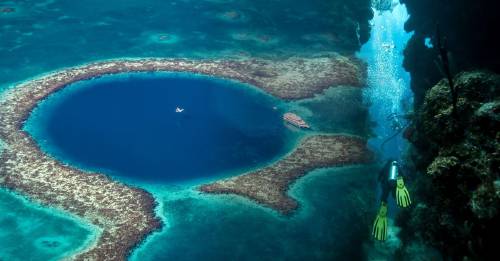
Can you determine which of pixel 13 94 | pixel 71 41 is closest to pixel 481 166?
pixel 13 94

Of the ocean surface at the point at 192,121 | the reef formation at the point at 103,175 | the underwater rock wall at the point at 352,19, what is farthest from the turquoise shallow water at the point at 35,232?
the underwater rock wall at the point at 352,19

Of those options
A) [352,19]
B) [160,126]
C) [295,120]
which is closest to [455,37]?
[295,120]

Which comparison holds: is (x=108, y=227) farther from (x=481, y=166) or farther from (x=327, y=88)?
(x=327, y=88)

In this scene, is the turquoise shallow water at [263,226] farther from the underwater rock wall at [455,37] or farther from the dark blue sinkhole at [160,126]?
the underwater rock wall at [455,37]

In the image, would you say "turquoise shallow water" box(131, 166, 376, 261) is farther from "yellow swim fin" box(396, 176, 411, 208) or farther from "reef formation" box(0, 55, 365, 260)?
"yellow swim fin" box(396, 176, 411, 208)

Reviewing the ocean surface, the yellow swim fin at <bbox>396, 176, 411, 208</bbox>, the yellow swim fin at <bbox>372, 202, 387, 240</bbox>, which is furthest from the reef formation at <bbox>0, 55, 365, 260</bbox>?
the yellow swim fin at <bbox>396, 176, 411, 208</bbox>

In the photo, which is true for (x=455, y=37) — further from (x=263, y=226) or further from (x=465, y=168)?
(x=263, y=226)
